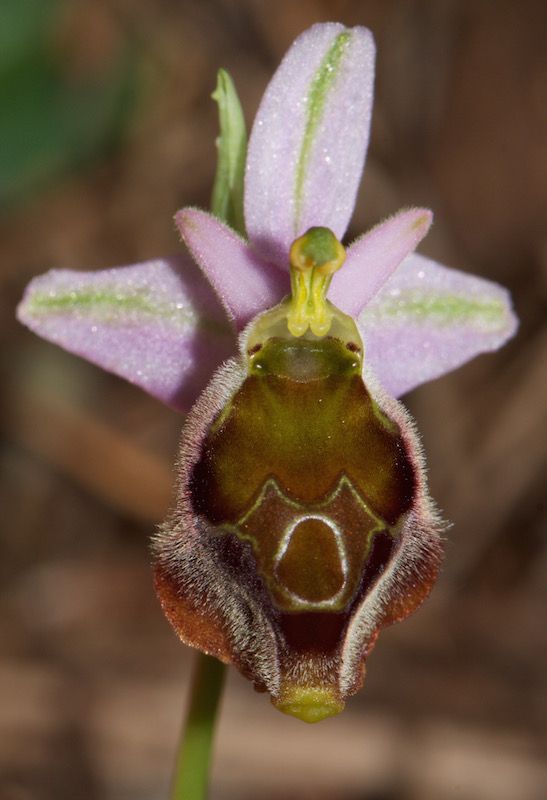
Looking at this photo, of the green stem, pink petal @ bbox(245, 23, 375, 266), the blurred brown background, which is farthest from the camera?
the blurred brown background

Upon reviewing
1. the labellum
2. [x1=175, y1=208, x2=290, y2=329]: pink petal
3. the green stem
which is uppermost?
[x1=175, y1=208, x2=290, y2=329]: pink petal

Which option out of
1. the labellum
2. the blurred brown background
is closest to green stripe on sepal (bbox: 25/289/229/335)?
the labellum

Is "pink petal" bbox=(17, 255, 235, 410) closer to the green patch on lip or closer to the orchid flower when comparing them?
the orchid flower

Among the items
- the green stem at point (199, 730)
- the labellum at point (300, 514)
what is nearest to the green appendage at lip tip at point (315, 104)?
the labellum at point (300, 514)

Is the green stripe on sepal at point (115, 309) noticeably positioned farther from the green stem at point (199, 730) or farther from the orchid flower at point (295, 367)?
the green stem at point (199, 730)

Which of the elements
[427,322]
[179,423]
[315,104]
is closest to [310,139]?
[315,104]

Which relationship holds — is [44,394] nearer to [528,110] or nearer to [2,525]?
[2,525]

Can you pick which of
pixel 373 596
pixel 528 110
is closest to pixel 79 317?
pixel 373 596
